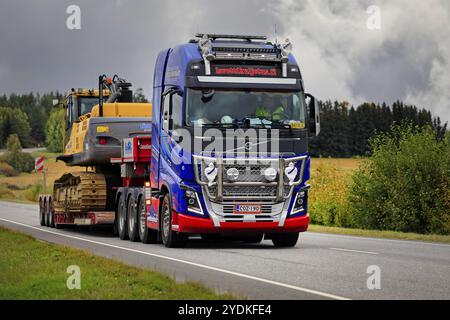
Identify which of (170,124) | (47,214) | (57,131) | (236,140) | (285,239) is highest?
(57,131)

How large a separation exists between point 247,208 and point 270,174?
0.83 meters

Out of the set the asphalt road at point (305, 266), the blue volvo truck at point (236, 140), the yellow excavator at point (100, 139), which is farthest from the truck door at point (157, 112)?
the yellow excavator at point (100, 139)

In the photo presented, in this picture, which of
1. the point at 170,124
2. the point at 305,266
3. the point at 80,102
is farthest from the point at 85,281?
the point at 80,102

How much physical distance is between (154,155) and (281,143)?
134 inches

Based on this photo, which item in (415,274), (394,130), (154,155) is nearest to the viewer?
(415,274)

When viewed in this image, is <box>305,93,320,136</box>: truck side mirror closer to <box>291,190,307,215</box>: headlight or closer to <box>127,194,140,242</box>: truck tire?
<box>291,190,307,215</box>: headlight

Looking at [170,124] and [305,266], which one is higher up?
[170,124]

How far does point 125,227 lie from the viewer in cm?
2478

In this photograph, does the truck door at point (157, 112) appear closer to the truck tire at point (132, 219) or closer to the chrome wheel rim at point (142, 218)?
the chrome wheel rim at point (142, 218)

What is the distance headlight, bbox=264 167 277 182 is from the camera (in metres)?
19.6

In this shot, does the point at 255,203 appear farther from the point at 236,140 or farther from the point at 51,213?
the point at 51,213

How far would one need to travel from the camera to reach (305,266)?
15.4 meters
